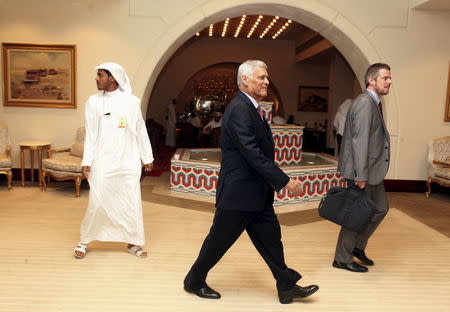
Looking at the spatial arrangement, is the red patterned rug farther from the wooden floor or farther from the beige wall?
the wooden floor

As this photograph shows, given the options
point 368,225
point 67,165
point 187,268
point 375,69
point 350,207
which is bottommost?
point 187,268

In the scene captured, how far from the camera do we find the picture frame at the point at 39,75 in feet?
23.4

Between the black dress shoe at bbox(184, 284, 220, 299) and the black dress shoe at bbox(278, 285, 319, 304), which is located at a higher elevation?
the black dress shoe at bbox(278, 285, 319, 304)

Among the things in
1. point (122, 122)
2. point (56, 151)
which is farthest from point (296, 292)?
point (56, 151)

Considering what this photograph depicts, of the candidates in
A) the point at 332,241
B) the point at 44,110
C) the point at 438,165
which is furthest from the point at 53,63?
the point at 438,165

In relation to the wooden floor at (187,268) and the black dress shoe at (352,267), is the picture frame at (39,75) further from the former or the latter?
the black dress shoe at (352,267)

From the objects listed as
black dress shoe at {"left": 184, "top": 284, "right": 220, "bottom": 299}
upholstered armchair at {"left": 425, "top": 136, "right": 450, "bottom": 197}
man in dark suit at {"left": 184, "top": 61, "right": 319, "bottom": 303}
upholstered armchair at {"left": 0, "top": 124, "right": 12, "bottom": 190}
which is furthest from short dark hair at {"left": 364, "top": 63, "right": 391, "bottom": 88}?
upholstered armchair at {"left": 0, "top": 124, "right": 12, "bottom": 190}

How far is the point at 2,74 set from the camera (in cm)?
718

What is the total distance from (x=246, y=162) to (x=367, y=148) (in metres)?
1.21

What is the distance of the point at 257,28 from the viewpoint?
14227 mm

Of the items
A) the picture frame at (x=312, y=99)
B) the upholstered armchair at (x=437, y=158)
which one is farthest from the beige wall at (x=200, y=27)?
the picture frame at (x=312, y=99)

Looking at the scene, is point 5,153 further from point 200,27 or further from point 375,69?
point 375,69

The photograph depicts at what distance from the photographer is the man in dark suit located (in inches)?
115

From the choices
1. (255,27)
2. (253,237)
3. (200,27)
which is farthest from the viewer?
(255,27)
